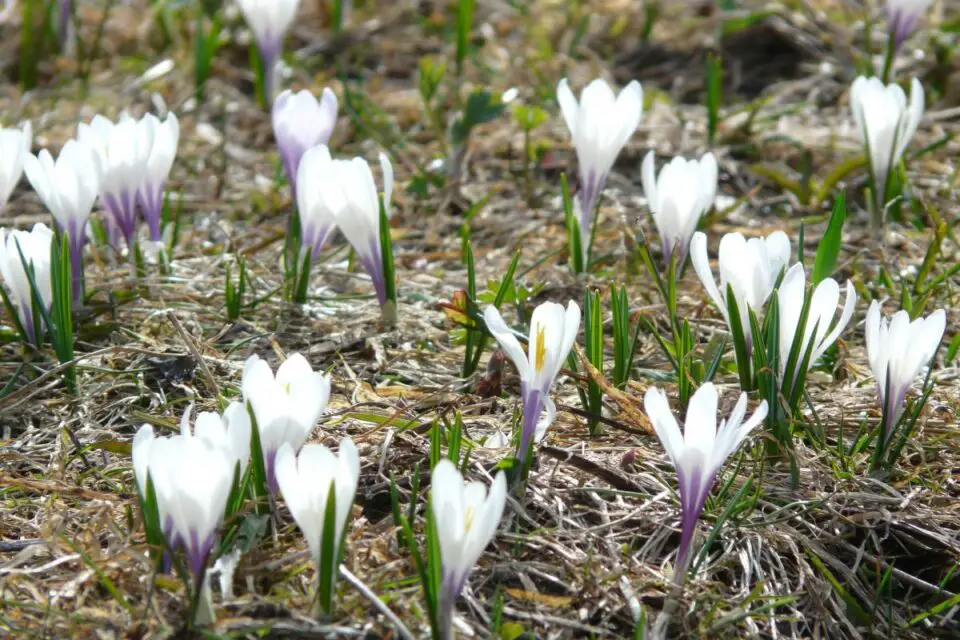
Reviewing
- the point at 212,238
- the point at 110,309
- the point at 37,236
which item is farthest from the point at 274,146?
the point at 37,236

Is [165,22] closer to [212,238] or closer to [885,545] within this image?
[212,238]

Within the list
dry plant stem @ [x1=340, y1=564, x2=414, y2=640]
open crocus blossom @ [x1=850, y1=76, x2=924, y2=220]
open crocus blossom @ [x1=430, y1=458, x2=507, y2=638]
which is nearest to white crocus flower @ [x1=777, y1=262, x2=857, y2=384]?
open crocus blossom @ [x1=430, y1=458, x2=507, y2=638]

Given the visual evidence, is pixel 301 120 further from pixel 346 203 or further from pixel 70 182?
pixel 70 182

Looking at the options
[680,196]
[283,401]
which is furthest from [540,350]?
[680,196]

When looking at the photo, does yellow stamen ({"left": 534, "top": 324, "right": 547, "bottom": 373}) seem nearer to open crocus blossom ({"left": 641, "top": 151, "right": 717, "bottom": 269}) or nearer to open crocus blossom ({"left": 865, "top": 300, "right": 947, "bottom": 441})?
open crocus blossom ({"left": 865, "top": 300, "right": 947, "bottom": 441})

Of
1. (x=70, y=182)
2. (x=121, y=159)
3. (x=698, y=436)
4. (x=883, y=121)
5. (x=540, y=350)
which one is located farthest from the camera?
(x=883, y=121)

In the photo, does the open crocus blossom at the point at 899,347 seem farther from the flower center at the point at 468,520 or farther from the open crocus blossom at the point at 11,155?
the open crocus blossom at the point at 11,155
